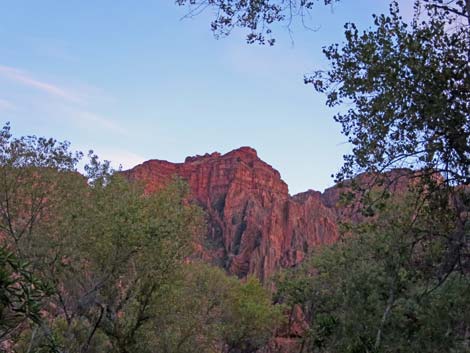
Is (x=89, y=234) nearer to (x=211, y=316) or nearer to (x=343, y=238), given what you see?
(x=343, y=238)

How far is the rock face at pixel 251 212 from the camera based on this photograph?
111 metres

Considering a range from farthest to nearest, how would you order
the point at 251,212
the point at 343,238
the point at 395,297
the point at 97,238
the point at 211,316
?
the point at 251,212 → the point at 211,316 → the point at 395,297 → the point at 97,238 → the point at 343,238

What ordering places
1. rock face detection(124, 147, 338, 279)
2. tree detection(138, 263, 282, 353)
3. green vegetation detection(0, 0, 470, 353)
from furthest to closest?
rock face detection(124, 147, 338, 279)
tree detection(138, 263, 282, 353)
green vegetation detection(0, 0, 470, 353)

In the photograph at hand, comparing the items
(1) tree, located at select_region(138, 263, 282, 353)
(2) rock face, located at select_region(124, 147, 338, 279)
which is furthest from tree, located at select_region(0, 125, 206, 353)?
(2) rock face, located at select_region(124, 147, 338, 279)

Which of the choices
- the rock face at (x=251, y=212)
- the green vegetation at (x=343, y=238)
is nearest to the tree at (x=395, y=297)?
the green vegetation at (x=343, y=238)

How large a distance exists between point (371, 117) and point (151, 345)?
1753cm

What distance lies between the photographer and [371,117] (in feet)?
29.2

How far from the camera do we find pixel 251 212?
12169cm

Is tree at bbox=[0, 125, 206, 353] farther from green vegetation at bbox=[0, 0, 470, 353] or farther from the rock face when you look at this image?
the rock face

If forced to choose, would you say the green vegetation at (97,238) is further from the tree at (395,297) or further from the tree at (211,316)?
the tree at (395,297)

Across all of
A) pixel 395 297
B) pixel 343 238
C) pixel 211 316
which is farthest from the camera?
pixel 211 316

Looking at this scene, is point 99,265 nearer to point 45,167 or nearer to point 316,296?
point 45,167

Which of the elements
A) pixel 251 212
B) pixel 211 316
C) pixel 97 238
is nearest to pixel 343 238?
pixel 97 238

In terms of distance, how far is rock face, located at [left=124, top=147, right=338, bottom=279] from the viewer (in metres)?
111
